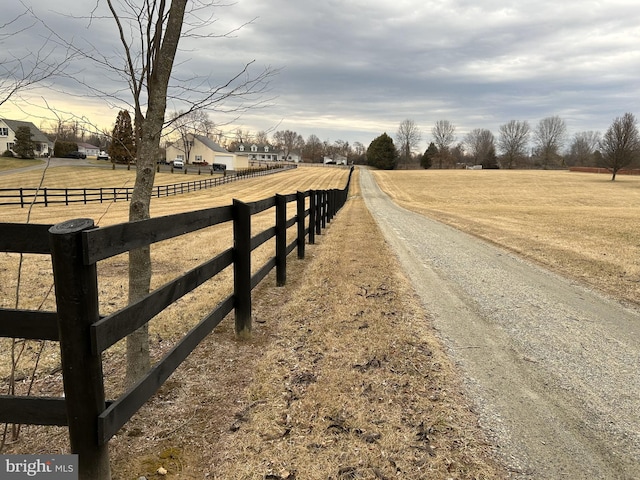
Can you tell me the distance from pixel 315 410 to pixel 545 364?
8.12 ft

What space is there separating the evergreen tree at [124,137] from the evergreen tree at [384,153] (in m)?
102

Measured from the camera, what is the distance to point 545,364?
4.11m

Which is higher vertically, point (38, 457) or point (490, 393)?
point (38, 457)

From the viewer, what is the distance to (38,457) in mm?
2242

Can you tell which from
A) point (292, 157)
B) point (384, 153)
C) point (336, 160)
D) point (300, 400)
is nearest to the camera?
point (300, 400)

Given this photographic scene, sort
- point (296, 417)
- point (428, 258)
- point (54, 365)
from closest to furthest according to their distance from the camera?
point (296, 417) → point (54, 365) → point (428, 258)

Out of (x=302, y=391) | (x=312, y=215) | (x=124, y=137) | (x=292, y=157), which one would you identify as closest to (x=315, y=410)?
(x=302, y=391)

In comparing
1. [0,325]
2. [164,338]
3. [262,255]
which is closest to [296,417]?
[0,325]

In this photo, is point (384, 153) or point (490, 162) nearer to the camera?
point (384, 153)

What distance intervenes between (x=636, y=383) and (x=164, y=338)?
476 cm

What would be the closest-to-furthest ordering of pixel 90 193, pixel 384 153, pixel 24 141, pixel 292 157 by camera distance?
1. pixel 24 141
2. pixel 90 193
3. pixel 384 153
4. pixel 292 157

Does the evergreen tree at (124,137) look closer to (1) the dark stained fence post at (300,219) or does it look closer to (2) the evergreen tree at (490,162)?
(1) the dark stained fence post at (300,219)

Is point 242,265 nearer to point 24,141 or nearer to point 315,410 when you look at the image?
point 315,410

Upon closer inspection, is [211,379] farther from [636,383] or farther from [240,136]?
[636,383]
